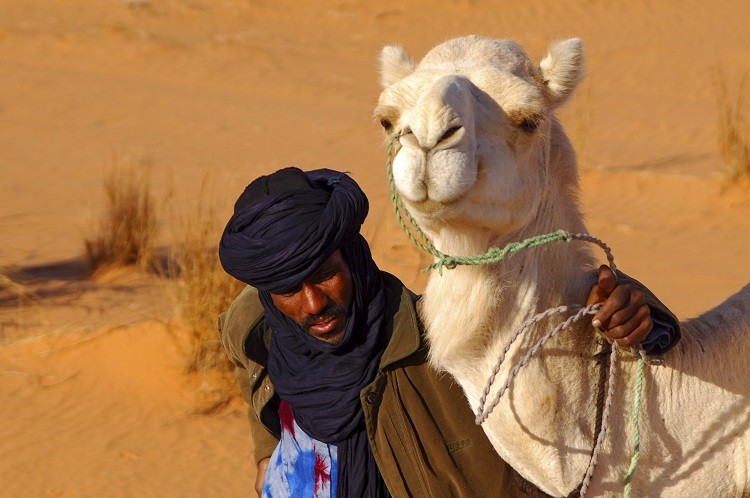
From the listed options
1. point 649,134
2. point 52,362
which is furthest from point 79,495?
point 649,134

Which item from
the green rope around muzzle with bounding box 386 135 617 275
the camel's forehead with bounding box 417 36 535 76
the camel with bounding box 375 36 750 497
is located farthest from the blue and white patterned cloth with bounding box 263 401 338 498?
the camel's forehead with bounding box 417 36 535 76

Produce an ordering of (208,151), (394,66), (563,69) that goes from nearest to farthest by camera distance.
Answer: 1. (563,69)
2. (394,66)
3. (208,151)

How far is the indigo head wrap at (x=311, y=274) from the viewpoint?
310 cm

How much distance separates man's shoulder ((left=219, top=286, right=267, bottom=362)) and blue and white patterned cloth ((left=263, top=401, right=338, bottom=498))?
246 millimetres

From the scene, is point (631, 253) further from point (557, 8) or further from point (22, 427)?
point (557, 8)

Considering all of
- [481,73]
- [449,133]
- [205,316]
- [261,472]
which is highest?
[481,73]

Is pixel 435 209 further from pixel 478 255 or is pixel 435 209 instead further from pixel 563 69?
pixel 563 69

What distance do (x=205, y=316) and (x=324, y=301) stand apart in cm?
340

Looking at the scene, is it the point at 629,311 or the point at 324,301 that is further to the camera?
the point at 324,301

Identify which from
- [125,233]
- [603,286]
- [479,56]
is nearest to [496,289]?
[603,286]

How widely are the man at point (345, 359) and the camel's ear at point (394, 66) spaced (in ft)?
1.27

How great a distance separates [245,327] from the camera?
3.54 metres

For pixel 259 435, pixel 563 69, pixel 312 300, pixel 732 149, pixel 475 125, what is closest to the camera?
pixel 475 125

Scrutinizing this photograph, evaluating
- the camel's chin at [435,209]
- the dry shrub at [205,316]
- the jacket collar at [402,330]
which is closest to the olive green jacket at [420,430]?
the jacket collar at [402,330]
